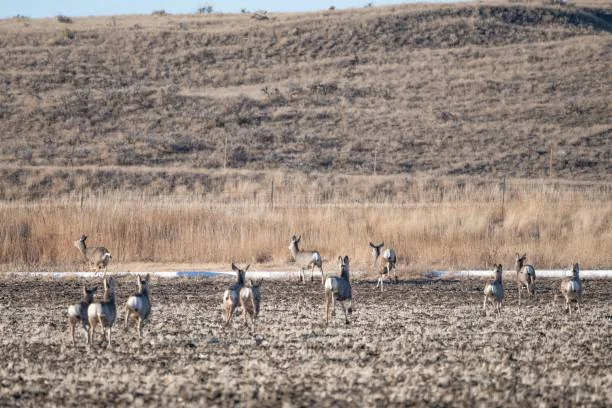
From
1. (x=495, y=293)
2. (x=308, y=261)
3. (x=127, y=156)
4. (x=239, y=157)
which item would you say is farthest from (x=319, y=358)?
(x=239, y=157)

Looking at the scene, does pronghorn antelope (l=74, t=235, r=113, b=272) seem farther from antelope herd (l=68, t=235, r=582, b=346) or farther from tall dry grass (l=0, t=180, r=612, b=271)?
antelope herd (l=68, t=235, r=582, b=346)

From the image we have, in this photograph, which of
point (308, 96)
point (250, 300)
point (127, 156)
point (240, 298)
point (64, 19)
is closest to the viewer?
point (250, 300)

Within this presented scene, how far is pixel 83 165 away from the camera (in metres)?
49.2

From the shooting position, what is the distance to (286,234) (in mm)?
29688

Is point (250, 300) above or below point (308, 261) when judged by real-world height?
above

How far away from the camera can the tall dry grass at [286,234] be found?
93.2ft

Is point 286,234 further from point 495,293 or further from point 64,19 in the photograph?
point 64,19

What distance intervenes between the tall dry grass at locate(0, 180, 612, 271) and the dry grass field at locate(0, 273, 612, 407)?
844 cm

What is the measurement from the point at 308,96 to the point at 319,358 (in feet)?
168

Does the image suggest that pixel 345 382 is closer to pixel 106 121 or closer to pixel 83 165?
pixel 83 165

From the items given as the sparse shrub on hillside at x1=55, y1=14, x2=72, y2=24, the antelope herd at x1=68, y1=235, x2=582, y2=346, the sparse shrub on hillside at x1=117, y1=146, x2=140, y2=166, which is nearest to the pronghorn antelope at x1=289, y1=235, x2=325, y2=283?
the antelope herd at x1=68, y1=235, x2=582, y2=346

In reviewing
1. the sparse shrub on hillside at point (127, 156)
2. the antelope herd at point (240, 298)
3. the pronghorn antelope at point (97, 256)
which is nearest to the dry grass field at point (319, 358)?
the antelope herd at point (240, 298)

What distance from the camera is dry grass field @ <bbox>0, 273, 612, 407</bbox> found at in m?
10.6

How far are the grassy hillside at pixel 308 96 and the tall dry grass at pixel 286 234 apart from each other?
48.0ft
